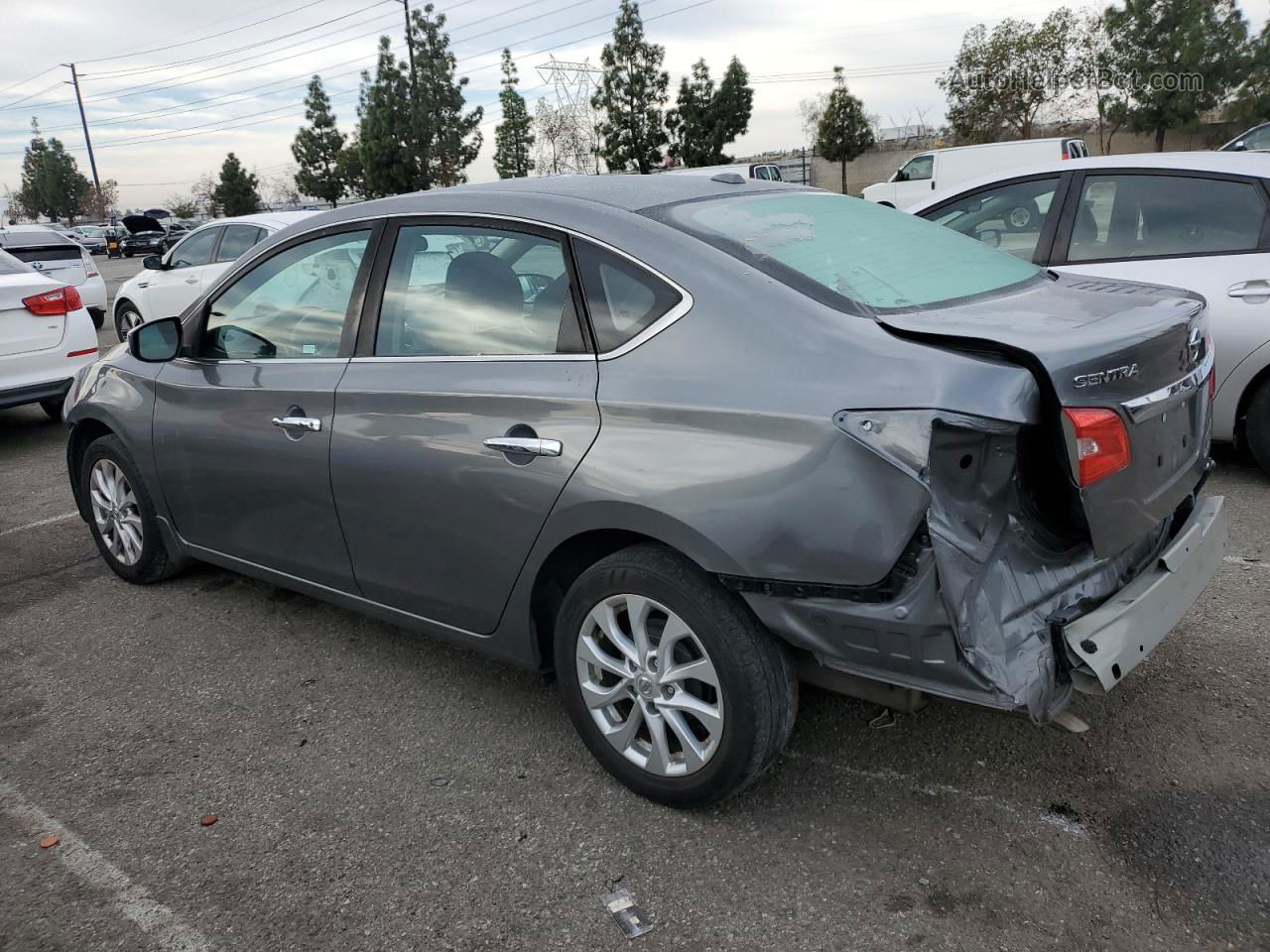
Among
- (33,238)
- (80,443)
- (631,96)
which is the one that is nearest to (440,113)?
(631,96)

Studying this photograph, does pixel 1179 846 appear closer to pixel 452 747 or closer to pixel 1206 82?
pixel 452 747

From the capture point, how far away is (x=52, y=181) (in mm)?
91500

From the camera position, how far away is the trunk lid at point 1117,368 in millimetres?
2227

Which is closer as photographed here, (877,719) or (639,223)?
(639,223)

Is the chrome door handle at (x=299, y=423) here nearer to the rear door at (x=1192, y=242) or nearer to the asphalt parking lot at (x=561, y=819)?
the asphalt parking lot at (x=561, y=819)

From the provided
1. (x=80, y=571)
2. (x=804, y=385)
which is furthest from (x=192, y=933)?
(x=80, y=571)

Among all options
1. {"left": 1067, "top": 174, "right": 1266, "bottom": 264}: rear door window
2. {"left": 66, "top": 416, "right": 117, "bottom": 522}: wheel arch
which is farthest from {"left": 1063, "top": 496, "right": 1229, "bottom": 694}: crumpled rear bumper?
{"left": 66, "top": 416, "right": 117, "bottom": 522}: wheel arch

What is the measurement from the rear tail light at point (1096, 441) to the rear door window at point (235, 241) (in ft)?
33.1

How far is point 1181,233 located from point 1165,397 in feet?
10.7

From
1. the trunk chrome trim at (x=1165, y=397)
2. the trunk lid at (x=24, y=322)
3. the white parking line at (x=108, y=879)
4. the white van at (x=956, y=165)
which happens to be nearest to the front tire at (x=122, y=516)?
the white parking line at (x=108, y=879)

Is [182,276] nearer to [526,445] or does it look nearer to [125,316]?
[125,316]

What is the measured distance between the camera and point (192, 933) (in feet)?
7.80

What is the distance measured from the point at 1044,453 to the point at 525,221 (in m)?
1.59

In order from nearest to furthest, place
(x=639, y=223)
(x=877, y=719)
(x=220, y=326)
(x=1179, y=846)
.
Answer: (x=1179, y=846) < (x=639, y=223) < (x=877, y=719) < (x=220, y=326)
